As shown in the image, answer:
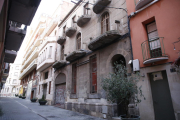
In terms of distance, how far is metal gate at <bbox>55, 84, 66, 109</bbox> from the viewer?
15641mm

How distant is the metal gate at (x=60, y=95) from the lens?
15.6 meters

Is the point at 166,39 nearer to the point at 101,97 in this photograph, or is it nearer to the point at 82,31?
the point at 101,97

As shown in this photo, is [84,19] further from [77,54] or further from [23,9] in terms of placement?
[23,9]

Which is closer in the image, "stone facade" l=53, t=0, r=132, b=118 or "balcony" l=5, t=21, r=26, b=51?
"balcony" l=5, t=21, r=26, b=51

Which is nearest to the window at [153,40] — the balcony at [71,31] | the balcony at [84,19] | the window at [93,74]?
the window at [93,74]

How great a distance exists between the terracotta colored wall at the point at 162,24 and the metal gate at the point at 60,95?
10.8 metres

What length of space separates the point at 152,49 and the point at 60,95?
42.1ft

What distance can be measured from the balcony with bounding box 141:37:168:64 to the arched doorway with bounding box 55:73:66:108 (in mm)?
10795

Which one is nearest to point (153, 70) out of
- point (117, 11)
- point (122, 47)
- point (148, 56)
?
point (148, 56)

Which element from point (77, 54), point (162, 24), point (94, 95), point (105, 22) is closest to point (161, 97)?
point (162, 24)

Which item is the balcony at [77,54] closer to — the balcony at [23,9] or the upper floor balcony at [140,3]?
the balcony at [23,9]

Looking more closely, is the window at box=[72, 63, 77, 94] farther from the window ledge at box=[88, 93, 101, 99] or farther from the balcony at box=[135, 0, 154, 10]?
the balcony at box=[135, 0, 154, 10]

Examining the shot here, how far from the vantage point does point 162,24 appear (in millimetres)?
6652

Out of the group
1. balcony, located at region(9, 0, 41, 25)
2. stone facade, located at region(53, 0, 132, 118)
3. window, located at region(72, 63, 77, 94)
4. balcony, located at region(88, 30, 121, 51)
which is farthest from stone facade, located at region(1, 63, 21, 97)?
balcony, located at region(9, 0, 41, 25)
